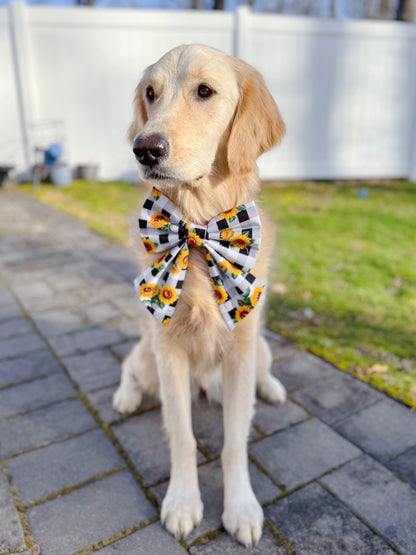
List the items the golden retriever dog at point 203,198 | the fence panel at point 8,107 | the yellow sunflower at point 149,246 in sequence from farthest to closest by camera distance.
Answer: the fence panel at point 8,107
the yellow sunflower at point 149,246
the golden retriever dog at point 203,198

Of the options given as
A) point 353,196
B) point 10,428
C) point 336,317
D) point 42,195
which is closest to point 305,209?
point 353,196

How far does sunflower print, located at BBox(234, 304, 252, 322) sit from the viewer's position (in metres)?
1.78

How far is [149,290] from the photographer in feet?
5.85

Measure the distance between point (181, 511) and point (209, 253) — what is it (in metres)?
1.02

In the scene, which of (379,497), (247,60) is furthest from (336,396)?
(247,60)

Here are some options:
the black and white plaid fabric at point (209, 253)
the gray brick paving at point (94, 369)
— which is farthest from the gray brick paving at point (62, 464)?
the black and white plaid fabric at point (209, 253)

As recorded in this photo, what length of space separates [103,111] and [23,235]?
4838 millimetres

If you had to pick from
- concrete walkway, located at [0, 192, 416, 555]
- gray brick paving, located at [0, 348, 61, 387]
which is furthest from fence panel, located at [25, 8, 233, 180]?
gray brick paving, located at [0, 348, 61, 387]

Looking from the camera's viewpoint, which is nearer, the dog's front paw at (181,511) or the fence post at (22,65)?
the dog's front paw at (181,511)

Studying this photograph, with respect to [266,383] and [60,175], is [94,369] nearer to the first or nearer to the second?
[266,383]

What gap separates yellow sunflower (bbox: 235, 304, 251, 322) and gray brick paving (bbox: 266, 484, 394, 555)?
0.81 metres

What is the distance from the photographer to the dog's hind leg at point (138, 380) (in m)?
2.32

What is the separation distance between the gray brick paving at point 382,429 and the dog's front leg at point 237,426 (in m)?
0.65

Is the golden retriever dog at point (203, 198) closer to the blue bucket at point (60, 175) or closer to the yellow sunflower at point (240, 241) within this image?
the yellow sunflower at point (240, 241)
